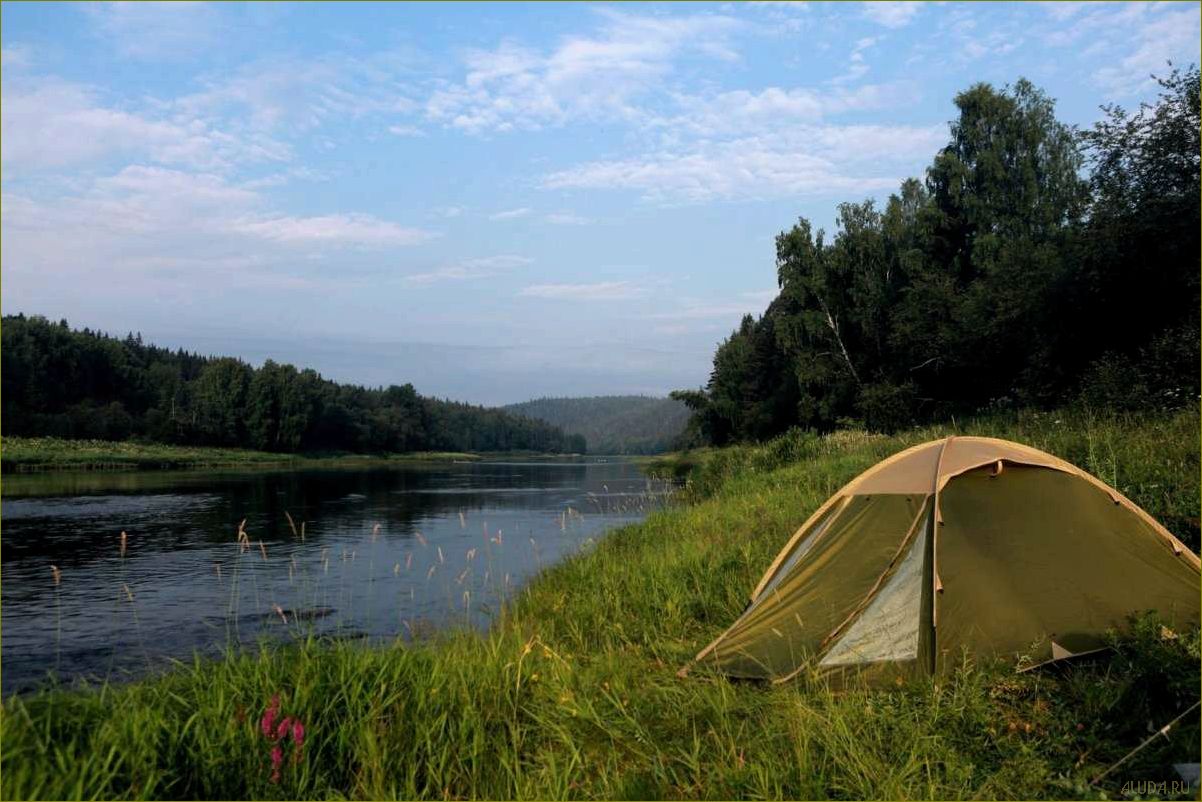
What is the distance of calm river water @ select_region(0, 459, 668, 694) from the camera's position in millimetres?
10758

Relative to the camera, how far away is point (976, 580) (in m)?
6.48

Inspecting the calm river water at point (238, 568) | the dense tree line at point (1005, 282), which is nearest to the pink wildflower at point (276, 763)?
the calm river water at point (238, 568)

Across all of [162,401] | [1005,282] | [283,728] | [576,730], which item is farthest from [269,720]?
[162,401]

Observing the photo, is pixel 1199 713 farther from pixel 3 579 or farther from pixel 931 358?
pixel 931 358

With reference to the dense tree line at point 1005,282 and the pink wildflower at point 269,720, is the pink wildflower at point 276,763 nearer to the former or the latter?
the pink wildflower at point 269,720

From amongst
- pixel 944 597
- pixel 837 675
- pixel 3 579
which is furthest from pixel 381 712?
pixel 3 579

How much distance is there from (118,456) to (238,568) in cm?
6073

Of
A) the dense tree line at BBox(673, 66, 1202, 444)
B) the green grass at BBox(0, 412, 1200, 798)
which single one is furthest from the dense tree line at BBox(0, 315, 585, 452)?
the green grass at BBox(0, 412, 1200, 798)

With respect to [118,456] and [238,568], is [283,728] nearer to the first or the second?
[238,568]

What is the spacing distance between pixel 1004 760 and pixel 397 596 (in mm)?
10688

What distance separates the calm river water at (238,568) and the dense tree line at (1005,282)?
40.0 feet

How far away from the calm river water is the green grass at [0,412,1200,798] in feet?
2.84

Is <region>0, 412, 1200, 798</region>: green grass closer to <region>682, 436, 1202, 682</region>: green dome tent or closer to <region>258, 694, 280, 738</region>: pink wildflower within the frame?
<region>258, 694, 280, 738</region>: pink wildflower

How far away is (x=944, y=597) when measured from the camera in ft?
20.9
